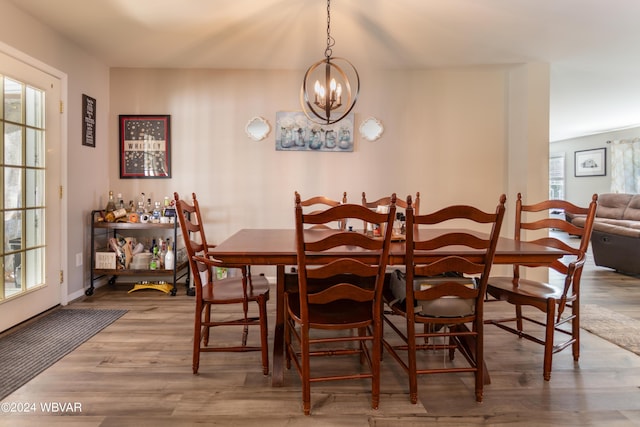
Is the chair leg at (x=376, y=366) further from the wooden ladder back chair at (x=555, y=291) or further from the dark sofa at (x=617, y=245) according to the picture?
the dark sofa at (x=617, y=245)

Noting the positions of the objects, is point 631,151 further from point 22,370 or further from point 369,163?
point 22,370

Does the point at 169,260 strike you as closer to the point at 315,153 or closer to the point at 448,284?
the point at 315,153

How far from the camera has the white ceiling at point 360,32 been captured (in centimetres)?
263

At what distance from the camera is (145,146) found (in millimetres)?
3885

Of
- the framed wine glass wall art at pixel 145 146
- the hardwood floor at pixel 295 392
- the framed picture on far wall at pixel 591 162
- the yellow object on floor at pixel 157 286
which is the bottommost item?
the hardwood floor at pixel 295 392

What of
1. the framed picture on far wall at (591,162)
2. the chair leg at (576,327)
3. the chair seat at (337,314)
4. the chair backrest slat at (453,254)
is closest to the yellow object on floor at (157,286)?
the chair seat at (337,314)

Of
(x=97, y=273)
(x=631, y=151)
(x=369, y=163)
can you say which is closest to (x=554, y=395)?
(x=369, y=163)

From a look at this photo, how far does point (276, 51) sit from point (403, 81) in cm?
144

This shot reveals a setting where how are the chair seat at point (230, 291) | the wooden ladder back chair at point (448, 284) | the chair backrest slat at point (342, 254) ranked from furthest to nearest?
the chair seat at point (230, 291)
the wooden ladder back chair at point (448, 284)
the chair backrest slat at point (342, 254)

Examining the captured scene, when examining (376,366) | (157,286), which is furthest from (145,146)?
(376,366)

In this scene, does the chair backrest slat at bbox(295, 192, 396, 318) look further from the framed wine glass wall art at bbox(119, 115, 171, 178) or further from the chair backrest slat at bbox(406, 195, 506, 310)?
the framed wine glass wall art at bbox(119, 115, 171, 178)

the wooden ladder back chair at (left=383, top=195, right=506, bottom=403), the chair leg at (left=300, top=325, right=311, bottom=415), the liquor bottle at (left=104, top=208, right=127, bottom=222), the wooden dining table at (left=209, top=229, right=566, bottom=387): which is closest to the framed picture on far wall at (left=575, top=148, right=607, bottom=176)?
the wooden dining table at (left=209, top=229, right=566, bottom=387)

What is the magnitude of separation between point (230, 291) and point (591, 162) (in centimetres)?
925

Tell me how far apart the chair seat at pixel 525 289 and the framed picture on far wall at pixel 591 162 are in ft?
25.0
